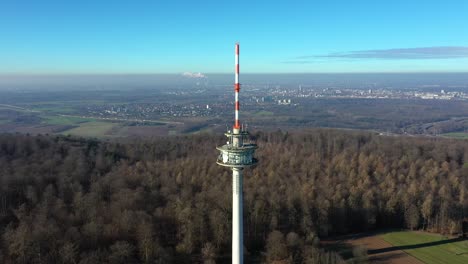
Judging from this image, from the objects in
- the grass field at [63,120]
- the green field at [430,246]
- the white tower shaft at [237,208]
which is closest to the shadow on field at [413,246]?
the green field at [430,246]

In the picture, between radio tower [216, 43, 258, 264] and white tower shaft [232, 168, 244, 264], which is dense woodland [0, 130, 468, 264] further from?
radio tower [216, 43, 258, 264]

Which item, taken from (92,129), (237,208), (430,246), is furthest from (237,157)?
(92,129)

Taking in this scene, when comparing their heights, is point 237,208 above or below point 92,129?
above

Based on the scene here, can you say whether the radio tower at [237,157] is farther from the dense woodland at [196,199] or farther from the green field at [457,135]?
the green field at [457,135]

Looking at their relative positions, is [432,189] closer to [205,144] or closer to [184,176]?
[184,176]

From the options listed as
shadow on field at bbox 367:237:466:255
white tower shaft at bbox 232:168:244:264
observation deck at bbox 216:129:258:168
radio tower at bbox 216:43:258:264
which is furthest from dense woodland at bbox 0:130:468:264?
observation deck at bbox 216:129:258:168

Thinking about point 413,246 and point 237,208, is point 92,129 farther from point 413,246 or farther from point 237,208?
point 413,246
